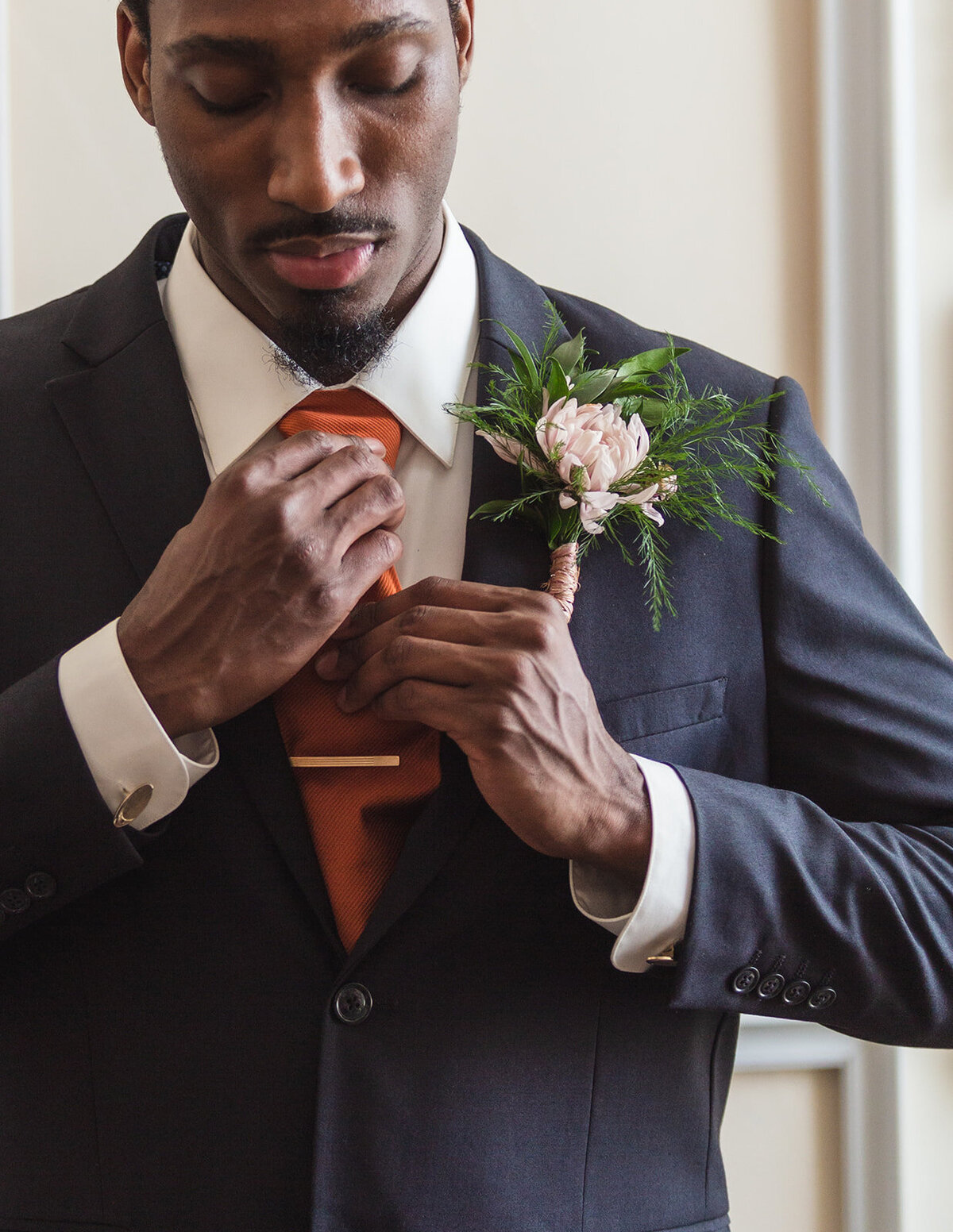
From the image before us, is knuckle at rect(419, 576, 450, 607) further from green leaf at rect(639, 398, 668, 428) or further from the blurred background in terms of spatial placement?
the blurred background

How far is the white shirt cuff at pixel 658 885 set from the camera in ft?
3.80

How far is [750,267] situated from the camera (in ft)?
5.78

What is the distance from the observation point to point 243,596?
3.55 feet

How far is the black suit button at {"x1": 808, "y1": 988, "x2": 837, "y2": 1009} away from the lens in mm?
1219

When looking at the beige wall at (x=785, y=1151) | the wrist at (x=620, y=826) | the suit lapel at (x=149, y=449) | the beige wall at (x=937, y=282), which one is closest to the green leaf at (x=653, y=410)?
the wrist at (x=620, y=826)

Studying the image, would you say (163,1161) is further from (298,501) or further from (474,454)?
(474,454)

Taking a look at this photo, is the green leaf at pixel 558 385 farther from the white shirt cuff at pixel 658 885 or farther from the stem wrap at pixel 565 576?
the white shirt cuff at pixel 658 885

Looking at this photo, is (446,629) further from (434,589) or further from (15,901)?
(15,901)

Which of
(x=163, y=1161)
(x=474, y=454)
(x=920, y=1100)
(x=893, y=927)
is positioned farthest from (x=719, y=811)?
(x=920, y=1100)

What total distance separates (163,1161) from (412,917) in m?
0.32

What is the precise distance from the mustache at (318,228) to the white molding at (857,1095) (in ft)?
3.93

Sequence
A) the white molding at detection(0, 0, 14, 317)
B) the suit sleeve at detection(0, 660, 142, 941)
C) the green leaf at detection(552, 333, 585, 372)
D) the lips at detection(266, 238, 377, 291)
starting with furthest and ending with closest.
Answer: the white molding at detection(0, 0, 14, 317) < the green leaf at detection(552, 333, 585, 372) < the lips at detection(266, 238, 377, 291) < the suit sleeve at detection(0, 660, 142, 941)

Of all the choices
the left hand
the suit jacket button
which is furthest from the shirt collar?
the suit jacket button

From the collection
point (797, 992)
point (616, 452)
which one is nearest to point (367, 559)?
point (616, 452)
